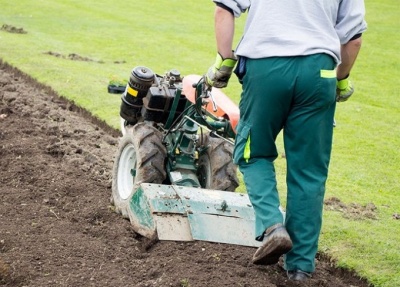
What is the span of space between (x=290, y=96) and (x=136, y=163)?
2.14 m

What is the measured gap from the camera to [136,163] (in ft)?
21.2

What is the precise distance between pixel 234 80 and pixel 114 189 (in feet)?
23.8

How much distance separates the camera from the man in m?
4.60

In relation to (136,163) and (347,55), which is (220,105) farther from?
(347,55)

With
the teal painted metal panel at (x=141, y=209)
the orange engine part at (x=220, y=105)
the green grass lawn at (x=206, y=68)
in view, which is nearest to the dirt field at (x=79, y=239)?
the teal painted metal panel at (x=141, y=209)

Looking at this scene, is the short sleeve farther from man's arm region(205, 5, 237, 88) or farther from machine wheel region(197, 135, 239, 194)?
machine wheel region(197, 135, 239, 194)

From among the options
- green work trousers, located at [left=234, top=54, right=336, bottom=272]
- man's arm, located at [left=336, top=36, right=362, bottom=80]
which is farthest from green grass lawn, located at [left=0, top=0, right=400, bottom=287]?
man's arm, located at [left=336, top=36, right=362, bottom=80]

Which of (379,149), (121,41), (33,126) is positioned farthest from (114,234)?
(121,41)

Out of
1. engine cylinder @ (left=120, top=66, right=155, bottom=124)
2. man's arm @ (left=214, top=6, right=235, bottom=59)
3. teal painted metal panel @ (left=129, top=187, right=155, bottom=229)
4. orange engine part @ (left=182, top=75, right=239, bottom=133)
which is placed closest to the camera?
man's arm @ (left=214, top=6, right=235, bottom=59)

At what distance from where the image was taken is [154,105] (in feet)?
20.9

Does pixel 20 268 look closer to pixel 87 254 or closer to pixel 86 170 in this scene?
pixel 87 254

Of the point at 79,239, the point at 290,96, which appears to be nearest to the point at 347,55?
the point at 290,96

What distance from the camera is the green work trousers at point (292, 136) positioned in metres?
4.61

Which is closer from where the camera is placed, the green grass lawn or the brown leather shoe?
the brown leather shoe
